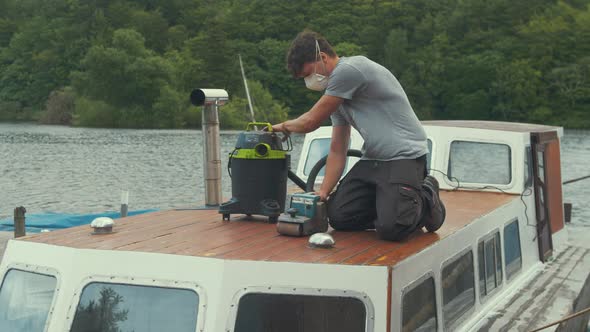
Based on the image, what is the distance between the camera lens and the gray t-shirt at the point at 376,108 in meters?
5.43

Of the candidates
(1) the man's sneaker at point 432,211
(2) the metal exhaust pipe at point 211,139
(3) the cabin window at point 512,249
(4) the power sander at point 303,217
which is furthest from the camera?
(2) the metal exhaust pipe at point 211,139

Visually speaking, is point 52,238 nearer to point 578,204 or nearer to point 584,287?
point 584,287

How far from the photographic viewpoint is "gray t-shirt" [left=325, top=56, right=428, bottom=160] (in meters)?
5.43

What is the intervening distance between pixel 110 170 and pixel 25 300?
116ft

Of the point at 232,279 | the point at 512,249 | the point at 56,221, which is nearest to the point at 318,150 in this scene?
the point at 512,249

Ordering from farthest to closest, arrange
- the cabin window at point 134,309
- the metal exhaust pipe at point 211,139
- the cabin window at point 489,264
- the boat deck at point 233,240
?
the metal exhaust pipe at point 211,139 → the cabin window at point 489,264 → the boat deck at point 233,240 → the cabin window at point 134,309

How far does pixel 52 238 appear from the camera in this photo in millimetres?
5344

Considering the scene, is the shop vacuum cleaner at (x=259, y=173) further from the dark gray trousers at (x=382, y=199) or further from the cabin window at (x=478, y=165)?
the cabin window at (x=478, y=165)

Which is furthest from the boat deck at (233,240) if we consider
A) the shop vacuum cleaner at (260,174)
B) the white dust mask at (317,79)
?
the white dust mask at (317,79)

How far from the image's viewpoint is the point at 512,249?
8.04 metres

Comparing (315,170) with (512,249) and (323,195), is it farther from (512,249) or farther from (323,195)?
(512,249)

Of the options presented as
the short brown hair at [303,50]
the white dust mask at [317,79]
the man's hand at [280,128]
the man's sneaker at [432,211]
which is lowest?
the man's sneaker at [432,211]

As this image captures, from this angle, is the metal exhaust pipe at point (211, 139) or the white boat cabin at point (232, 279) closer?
the white boat cabin at point (232, 279)

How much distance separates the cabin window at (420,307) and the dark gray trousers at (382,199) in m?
0.37
